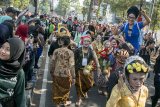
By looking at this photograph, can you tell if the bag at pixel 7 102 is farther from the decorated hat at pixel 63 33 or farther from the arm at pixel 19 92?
the decorated hat at pixel 63 33

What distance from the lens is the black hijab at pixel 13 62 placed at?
3.87 meters

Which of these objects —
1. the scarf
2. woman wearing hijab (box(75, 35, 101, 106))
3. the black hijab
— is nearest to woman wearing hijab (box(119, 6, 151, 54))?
woman wearing hijab (box(75, 35, 101, 106))

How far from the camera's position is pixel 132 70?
3814 mm

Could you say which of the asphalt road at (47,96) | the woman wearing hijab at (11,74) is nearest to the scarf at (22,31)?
the asphalt road at (47,96)

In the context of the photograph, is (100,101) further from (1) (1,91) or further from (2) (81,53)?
(1) (1,91)

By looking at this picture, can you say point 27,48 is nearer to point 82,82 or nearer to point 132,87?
point 82,82

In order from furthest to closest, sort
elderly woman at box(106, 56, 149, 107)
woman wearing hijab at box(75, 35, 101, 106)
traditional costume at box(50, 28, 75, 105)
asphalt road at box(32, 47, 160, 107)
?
asphalt road at box(32, 47, 160, 107) → woman wearing hijab at box(75, 35, 101, 106) → traditional costume at box(50, 28, 75, 105) → elderly woman at box(106, 56, 149, 107)

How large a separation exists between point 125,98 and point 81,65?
15.8 feet

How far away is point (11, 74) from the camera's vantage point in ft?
12.9

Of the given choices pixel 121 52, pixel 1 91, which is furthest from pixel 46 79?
pixel 1 91

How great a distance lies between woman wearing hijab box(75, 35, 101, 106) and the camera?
327 inches

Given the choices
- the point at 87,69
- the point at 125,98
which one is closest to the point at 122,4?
the point at 87,69

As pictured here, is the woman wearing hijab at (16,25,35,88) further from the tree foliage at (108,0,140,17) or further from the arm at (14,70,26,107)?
the tree foliage at (108,0,140,17)

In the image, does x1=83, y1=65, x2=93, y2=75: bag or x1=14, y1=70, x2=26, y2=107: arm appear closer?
x1=14, y1=70, x2=26, y2=107: arm
